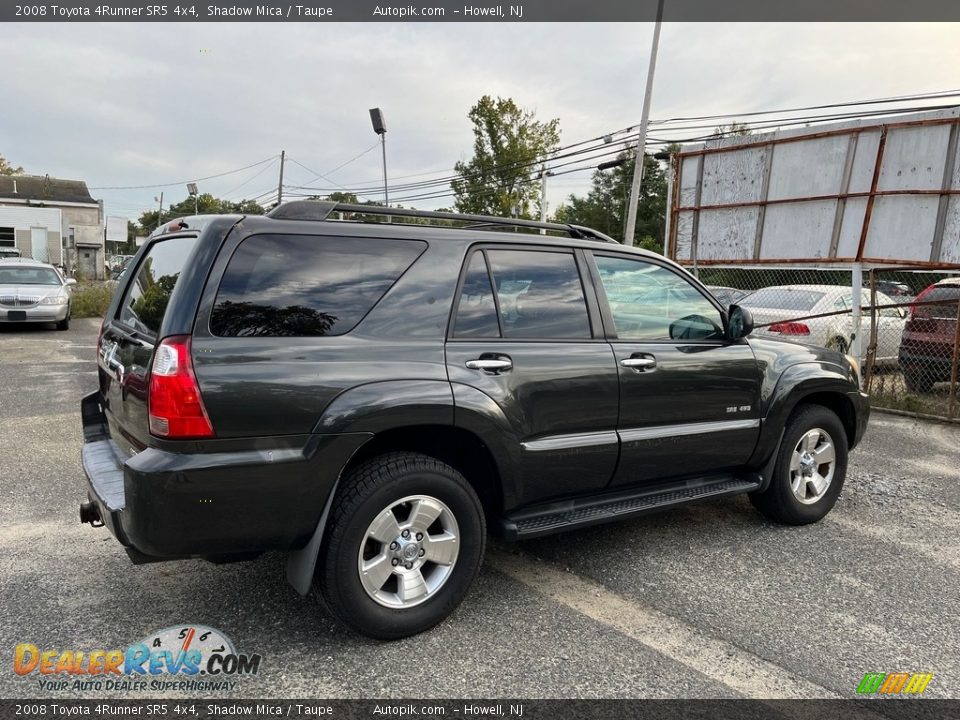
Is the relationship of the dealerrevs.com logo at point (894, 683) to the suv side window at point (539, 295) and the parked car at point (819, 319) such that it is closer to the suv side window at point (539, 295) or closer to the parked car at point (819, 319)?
Result: the suv side window at point (539, 295)

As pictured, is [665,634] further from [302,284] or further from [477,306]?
[302,284]

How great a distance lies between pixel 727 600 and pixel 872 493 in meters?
2.43

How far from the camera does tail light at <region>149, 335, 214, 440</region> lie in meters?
2.39

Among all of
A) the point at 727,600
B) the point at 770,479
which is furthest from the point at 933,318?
the point at 727,600

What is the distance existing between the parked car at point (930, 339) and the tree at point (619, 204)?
A: 37273mm

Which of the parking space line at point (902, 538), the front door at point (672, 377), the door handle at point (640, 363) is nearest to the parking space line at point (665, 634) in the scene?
the front door at point (672, 377)

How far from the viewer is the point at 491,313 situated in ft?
10.3

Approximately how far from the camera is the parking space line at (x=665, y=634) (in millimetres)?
2574

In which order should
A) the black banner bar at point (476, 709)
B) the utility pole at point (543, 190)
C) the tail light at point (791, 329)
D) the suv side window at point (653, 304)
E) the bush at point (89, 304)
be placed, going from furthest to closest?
1. the utility pole at point (543, 190)
2. the bush at point (89, 304)
3. the tail light at point (791, 329)
4. the suv side window at point (653, 304)
5. the black banner bar at point (476, 709)

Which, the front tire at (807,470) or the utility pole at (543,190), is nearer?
the front tire at (807,470)

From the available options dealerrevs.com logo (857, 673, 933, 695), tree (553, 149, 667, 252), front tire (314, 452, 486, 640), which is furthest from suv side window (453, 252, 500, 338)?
tree (553, 149, 667, 252)

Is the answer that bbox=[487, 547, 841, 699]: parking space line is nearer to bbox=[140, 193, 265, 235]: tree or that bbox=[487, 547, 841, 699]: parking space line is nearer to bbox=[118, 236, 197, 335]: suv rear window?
bbox=[118, 236, 197, 335]: suv rear window

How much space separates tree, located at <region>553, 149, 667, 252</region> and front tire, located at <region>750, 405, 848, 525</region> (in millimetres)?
41868

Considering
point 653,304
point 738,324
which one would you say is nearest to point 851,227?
point 738,324
